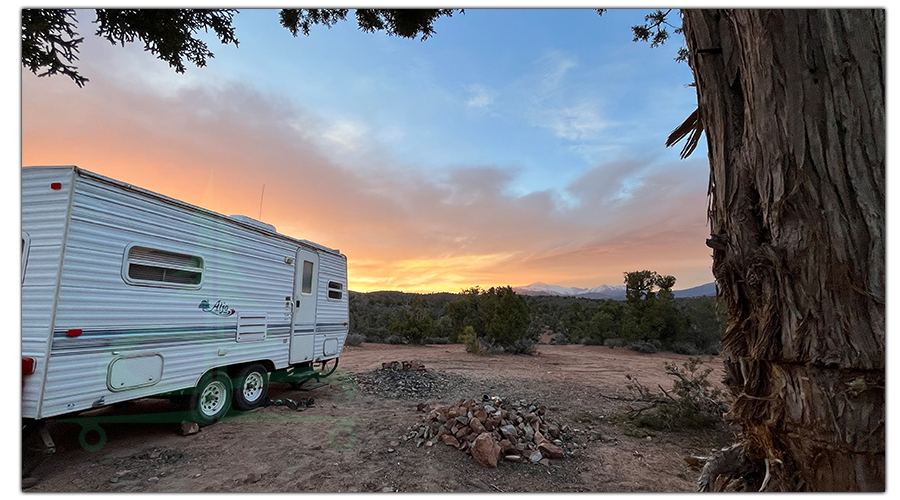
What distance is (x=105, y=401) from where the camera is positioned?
358 centimetres

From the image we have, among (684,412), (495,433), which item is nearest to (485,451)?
(495,433)

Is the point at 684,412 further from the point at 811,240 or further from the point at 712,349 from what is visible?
the point at 712,349

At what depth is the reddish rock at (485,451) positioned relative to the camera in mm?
3797

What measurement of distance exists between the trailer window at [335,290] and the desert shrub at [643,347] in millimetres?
10912

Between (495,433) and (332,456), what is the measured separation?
5.44 feet

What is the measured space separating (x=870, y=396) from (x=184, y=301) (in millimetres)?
5278

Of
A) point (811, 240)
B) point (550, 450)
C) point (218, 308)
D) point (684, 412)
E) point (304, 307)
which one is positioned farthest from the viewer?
point (304, 307)

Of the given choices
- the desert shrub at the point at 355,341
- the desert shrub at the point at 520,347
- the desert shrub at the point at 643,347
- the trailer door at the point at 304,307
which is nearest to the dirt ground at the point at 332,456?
the trailer door at the point at 304,307

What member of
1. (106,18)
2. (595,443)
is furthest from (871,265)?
(106,18)

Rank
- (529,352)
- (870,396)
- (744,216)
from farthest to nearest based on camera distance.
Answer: (529,352) → (744,216) → (870,396)

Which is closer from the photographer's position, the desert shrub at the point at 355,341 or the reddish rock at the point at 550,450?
the reddish rock at the point at 550,450

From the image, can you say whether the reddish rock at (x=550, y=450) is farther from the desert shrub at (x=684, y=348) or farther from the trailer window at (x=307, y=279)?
the desert shrub at (x=684, y=348)

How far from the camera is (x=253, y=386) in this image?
5.69m

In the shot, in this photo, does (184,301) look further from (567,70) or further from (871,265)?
(871,265)
